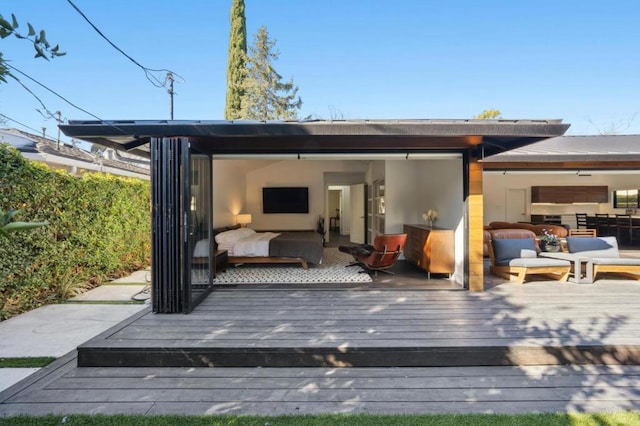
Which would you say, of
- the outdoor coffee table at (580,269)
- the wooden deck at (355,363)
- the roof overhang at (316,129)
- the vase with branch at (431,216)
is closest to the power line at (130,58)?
the roof overhang at (316,129)

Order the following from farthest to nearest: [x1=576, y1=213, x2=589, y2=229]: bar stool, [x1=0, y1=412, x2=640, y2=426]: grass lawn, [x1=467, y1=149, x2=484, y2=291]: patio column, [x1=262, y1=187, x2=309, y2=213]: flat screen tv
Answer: [x1=576, y1=213, x2=589, y2=229]: bar stool < [x1=262, y1=187, x2=309, y2=213]: flat screen tv < [x1=467, y1=149, x2=484, y2=291]: patio column < [x1=0, y1=412, x2=640, y2=426]: grass lawn

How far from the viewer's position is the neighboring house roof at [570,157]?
19.2 feet

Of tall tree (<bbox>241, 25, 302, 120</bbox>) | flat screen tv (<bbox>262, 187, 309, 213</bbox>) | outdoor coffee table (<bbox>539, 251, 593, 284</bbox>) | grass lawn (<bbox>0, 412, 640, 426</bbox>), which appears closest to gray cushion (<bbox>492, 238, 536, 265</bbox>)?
outdoor coffee table (<bbox>539, 251, 593, 284</bbox>)

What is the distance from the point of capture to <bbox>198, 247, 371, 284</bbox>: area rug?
17.7ft

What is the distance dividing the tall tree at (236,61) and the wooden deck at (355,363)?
16325 millimetres

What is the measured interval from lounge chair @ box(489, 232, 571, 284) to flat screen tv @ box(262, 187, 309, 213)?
607 centimetres

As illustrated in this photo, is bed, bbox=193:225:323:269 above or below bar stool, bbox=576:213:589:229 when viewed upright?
below

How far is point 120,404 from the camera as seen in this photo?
2379 millimetres

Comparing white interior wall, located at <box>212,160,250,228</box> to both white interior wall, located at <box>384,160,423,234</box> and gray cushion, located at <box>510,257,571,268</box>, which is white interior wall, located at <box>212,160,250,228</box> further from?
gray cushion, located at <box>510,257,571,268</box>

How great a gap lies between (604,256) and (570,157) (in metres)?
1.81

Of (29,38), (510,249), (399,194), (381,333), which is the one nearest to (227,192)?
(399,194)

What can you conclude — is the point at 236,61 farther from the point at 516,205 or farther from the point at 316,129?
the point at 316,129

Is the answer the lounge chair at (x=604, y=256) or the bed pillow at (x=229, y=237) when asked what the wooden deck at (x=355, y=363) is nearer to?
the lounge chair at (x=604, y=256)

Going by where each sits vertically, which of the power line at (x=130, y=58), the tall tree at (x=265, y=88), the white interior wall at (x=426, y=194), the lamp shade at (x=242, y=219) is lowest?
the lamp shade at (x=242, y=219)
